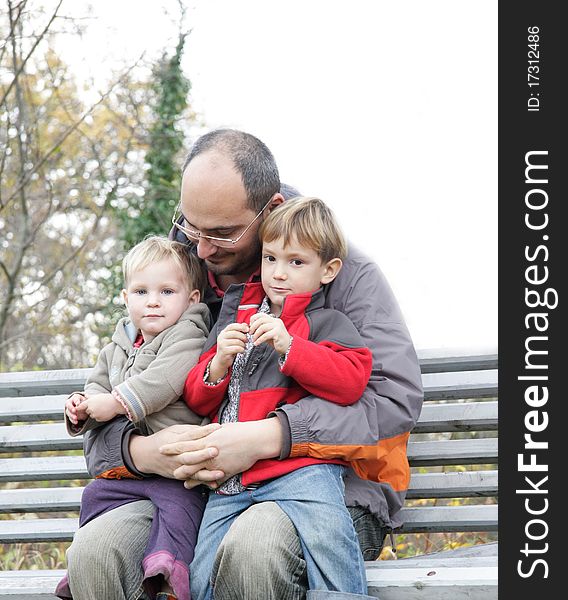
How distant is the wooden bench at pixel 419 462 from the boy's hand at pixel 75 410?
45cm

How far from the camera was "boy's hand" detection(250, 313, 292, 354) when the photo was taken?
2.49m

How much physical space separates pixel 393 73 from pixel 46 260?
5.41 meters

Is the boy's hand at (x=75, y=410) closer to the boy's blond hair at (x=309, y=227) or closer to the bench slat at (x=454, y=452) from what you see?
the boy's blond hair at (x=309, y=227)

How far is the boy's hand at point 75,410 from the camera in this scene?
2742 millimetres

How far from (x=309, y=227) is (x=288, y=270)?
14cm

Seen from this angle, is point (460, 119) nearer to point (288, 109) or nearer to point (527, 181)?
point (288, 109)

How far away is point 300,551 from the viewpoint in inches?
93.5

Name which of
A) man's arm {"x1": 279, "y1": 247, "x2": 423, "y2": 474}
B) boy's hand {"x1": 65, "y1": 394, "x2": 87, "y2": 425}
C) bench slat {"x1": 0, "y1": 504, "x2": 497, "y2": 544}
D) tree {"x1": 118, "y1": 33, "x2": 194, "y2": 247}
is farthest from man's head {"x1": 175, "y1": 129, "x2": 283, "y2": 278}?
tree {"x1": 118, "y1": 33, "x2": 194, "y2": 247}

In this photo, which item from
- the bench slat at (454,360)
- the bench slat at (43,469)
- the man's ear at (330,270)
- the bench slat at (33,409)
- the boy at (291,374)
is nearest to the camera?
the boy at (291,374)

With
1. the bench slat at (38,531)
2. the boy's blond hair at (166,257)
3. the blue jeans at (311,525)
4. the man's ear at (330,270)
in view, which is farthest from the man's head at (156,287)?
the bench slat at (38,531)

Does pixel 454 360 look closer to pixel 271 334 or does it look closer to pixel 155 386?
pixel 271 334

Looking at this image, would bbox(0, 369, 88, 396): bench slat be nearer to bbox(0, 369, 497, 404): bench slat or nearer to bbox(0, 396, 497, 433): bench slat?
bbox(0, 369, 497, 404): bench slat

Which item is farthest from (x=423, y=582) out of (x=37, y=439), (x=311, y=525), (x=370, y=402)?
(x=37, y=439)

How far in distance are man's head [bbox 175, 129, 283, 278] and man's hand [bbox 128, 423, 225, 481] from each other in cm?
61
